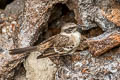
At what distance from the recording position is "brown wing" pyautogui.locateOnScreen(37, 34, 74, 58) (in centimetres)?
613

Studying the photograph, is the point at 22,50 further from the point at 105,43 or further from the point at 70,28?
the point at 105,43

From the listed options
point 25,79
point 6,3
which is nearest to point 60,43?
point 25,79

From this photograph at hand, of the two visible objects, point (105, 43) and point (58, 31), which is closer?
point (105, 43)

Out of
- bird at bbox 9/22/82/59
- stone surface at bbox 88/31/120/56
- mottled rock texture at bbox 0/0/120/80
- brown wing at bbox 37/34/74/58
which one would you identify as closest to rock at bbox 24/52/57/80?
mottled rock texture at bbox 0/0/120/80

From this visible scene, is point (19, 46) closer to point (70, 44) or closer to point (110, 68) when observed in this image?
point (70, 44)

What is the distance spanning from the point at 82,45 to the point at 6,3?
92.1 inches

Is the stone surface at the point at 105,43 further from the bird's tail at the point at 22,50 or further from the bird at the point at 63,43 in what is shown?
the bird's tail at the point at 22,50

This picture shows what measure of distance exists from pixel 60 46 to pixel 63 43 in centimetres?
10

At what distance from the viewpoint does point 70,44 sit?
6168 millimetres

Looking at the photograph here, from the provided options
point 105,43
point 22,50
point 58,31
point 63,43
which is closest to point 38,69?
point 22,50

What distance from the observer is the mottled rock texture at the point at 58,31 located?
18.4 feet

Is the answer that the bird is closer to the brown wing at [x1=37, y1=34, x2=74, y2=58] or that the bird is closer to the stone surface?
the brown wing at [x1=37, y1=34, x2=74, y2=58]

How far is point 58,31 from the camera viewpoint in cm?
691

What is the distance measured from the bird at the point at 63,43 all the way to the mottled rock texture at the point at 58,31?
0.50ft
